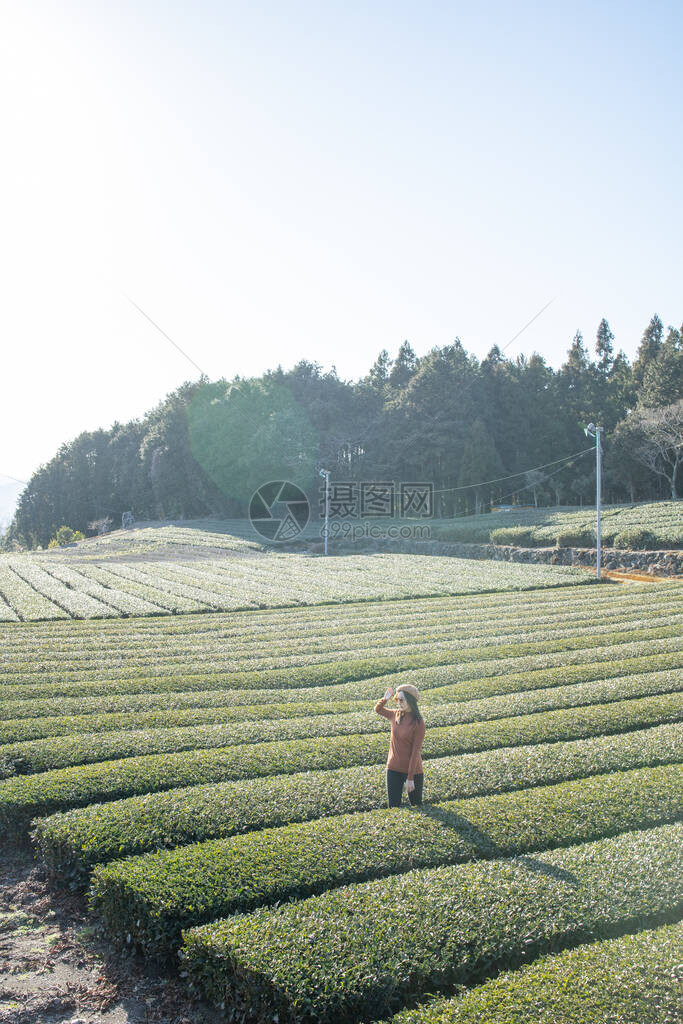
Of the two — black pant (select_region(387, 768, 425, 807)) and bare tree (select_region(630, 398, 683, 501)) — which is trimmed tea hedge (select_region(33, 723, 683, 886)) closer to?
→ black pant (select_region(387, 768, 425, 807))

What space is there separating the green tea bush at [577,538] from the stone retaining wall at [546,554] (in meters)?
0.67

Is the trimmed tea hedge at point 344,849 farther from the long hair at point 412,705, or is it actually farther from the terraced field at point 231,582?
the terraced field at point 231,582

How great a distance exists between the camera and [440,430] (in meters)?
65.6

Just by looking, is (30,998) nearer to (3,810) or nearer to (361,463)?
(3,810)

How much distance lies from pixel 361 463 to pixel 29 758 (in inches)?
2415

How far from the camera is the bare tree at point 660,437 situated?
160ft

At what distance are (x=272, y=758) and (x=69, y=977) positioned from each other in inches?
139

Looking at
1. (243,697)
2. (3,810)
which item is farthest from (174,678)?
(3,810)

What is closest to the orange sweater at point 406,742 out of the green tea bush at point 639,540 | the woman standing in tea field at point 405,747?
the woman standing in tea field at point 405,747

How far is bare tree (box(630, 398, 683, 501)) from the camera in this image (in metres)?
48.8

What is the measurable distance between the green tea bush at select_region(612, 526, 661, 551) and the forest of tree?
20812 millimetres

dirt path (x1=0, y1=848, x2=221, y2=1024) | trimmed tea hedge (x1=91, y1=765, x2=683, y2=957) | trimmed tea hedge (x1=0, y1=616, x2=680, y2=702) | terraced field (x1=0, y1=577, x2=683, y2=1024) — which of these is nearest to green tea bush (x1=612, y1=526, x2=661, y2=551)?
trimmed tea hedge (x1=0, y1=616, x2=680, y2=702)

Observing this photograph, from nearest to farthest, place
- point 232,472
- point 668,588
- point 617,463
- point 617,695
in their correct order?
point 617,695 < point 668,588 < point 617,463 < point 232,472

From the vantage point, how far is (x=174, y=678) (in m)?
13.2
